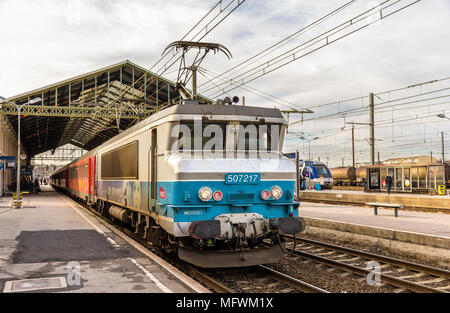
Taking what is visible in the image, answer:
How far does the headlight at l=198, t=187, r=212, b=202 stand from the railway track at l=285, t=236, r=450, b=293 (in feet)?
7.86

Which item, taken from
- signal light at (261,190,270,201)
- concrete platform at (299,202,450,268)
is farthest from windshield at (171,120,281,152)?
concrete platform at (299,202,450,268)

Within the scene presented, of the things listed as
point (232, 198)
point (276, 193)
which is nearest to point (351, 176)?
point (276, 193)

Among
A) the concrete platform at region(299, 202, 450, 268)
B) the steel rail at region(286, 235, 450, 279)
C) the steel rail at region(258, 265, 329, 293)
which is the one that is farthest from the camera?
the concrete platform at region(299, 202, 450, 268)

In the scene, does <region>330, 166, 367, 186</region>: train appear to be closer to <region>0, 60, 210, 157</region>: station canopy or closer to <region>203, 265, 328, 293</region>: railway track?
<region>0, 60, 210, 157</region>: station canopy

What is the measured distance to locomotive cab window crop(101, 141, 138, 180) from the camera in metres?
10.8

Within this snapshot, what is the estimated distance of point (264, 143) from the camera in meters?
8.78

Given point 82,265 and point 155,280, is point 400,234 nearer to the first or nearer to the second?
point 155,280

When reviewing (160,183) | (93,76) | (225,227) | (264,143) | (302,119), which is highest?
(93,76)

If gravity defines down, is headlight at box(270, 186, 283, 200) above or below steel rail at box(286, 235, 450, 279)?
above

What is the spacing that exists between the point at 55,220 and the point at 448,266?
13358 millimetres
